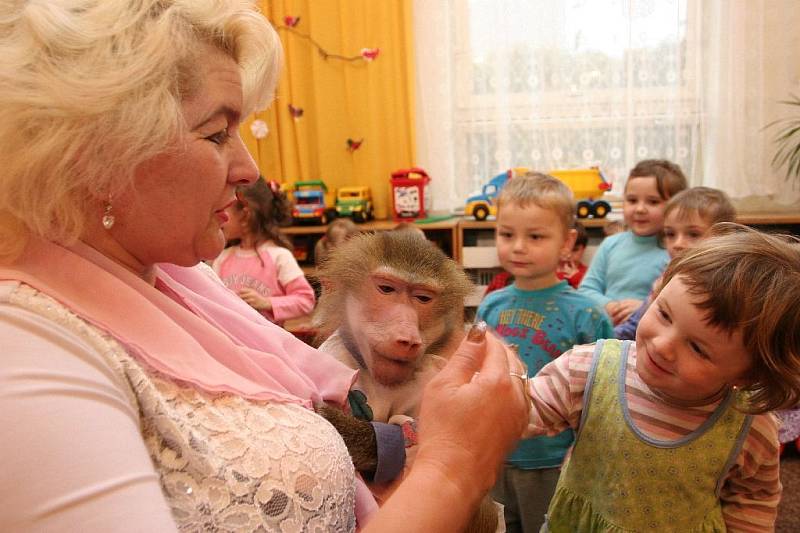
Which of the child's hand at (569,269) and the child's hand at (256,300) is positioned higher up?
the child's hand at (256,300)

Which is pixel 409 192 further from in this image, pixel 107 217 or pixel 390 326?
pixel 107 217

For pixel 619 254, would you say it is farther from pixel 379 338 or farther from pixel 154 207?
pixel 154 207

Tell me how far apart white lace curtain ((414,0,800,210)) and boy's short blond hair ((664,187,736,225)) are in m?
1.82

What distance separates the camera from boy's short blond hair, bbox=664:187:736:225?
2.32 metres

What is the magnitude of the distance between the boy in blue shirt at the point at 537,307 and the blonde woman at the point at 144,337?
967 mm

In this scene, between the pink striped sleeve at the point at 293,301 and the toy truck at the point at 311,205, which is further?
Result: the toy truck at the point at 311,205

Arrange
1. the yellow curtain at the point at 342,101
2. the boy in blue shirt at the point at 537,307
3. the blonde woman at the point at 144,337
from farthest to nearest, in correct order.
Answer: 1. the yellow curtain at the point at 342,101
2. the boy in blue shirt at the point at 537,307
3. the blonde woman at the point at 144,337

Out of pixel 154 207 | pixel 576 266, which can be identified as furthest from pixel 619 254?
pixel 154 207

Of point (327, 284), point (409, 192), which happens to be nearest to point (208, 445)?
point (327, 284)

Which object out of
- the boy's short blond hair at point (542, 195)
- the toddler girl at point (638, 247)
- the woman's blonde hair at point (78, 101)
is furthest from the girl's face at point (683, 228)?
the woman's blonde hair at point (78, 101)

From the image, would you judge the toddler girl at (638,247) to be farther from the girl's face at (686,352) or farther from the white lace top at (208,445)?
the white lace top at (208,445)

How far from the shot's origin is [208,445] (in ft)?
2.52

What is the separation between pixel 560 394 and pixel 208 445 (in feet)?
2.70

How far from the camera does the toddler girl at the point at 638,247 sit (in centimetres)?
259
